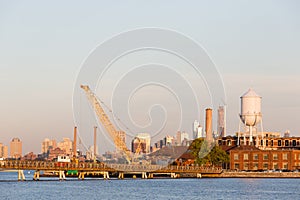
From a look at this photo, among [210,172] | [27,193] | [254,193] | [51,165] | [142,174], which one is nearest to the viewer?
[27,193]

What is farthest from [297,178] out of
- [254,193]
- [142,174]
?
[254,193]

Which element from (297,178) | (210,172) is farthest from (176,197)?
(297,178)

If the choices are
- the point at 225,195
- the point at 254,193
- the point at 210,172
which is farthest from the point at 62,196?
the point at 210,172

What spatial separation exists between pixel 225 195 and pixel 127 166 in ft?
213

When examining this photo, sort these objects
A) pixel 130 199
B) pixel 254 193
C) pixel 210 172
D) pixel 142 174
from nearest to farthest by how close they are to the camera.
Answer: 1. pixel 130 199
2. pixel 254 193
3. pixel 142 174
4. pixel 210 172

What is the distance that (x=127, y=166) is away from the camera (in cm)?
18050

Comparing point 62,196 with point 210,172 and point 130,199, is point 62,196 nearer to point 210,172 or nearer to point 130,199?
point 130,199

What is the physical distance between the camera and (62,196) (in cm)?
10981

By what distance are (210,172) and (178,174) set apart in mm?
7727

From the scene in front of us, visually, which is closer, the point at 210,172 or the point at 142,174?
the point at 142,174

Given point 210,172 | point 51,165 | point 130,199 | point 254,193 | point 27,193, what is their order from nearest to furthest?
1. point 130,199
2. point 27,193
3. point 254,193
4. point 51,165
5. point 210,172

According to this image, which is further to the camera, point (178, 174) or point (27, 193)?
point (178, 174)

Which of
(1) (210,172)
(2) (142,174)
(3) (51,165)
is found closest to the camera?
(3) (51,165)

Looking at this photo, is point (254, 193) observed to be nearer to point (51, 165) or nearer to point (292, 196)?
point (292, 196)
